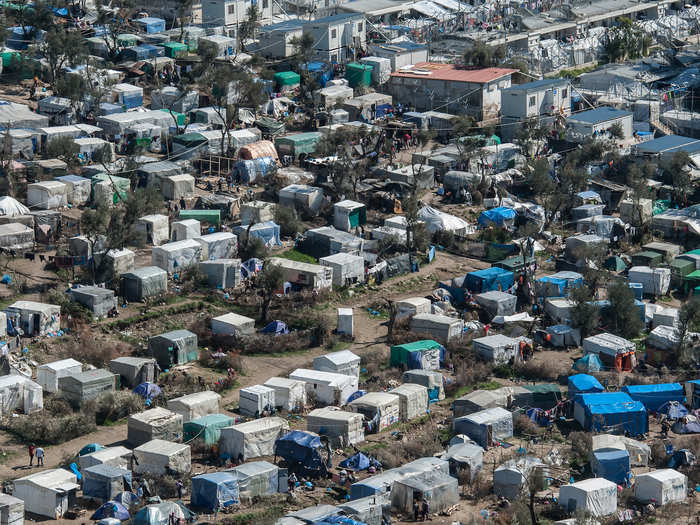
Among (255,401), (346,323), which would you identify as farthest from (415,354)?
(255,401)

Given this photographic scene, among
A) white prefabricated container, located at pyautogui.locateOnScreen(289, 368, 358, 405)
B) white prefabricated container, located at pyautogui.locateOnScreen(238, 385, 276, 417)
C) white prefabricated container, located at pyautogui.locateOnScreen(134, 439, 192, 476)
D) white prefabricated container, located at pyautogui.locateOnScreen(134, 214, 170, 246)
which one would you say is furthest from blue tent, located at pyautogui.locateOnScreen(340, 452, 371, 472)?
white prefabricated container, located at pyautogui.locateOnScreen(134, 214, 170, 246)

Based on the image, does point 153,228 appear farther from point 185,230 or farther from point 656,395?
point 656,395

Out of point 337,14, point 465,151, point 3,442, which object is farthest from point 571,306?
point 337,14

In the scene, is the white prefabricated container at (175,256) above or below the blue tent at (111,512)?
above

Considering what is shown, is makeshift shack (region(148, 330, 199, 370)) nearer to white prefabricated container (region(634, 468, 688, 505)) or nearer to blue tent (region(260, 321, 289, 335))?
blue tent (region(260, 321, 289, 335))

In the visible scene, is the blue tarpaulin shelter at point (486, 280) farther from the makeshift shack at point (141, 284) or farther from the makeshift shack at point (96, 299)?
the makeshift shack at point (96, 299)

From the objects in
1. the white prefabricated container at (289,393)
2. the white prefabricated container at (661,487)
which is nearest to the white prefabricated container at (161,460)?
the white prefabricated container at (289,393)

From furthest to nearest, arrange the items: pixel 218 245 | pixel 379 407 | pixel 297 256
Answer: pixel 297 256 < pixel 218 245 < pixel 379 407
